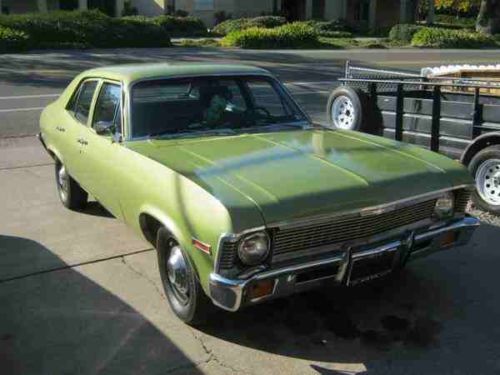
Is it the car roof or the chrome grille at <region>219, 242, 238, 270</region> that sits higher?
the car roof

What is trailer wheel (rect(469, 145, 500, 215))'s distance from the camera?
5.98 m

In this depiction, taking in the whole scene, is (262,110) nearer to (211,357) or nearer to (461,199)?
(461,199)

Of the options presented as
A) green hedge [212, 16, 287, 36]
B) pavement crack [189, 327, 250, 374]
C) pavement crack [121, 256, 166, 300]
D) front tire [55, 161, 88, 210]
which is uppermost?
green hedge [212, 16, 287, 36]

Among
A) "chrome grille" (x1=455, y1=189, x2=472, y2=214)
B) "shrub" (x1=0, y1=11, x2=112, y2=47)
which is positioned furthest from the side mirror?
"shrub" (x1=0, y1=11, x2=112, y2=47)

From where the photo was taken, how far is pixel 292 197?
3.60 meters

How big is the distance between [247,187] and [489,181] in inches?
129

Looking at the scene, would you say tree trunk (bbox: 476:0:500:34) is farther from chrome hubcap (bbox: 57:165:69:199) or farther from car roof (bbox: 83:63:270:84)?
car roof (bbox: 83:63:270:84)

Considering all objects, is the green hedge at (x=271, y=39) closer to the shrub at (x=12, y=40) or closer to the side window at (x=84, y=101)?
the shrub at (x=12, y=40)

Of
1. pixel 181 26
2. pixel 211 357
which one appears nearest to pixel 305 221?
pixel 211 357

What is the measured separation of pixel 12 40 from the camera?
967 inches

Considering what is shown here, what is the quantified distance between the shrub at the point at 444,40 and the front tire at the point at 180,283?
32.2 meters

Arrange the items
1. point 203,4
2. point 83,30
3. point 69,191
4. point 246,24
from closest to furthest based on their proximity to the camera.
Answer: point 69,191 → point 83,30 → point 246,24 → point 203,4

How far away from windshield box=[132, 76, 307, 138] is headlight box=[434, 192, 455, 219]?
1438 millimetres

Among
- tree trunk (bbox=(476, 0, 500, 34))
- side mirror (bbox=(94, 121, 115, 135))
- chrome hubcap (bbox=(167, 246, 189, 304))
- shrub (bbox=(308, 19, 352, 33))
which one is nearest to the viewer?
chrome hubcap (bbox=(167, 246, 189, 304))
